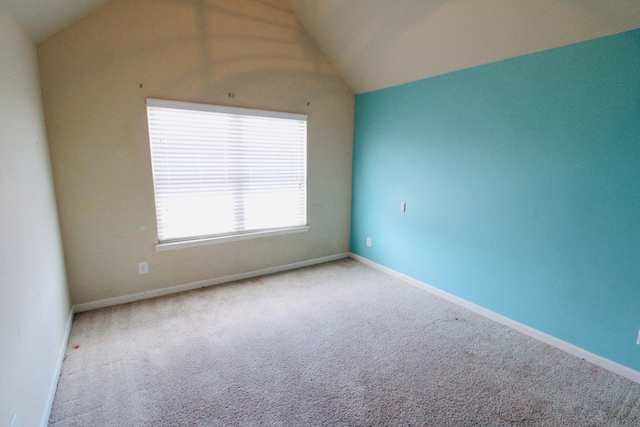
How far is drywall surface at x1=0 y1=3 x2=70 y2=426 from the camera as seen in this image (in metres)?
1.28

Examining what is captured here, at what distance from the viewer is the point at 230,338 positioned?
7.72 feet

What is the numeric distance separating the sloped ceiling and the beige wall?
0.47 meters

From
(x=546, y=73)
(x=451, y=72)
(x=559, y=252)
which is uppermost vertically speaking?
(x=451, y=72)

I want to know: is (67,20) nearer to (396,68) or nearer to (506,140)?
(396,68)

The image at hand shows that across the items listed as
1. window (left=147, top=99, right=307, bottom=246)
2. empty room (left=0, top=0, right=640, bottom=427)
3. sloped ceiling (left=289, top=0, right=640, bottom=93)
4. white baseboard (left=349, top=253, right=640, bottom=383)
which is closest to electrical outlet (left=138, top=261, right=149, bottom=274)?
empty room (left=0, top=0, right=640, bottom=427)

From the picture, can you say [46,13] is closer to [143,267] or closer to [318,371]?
[143,267]

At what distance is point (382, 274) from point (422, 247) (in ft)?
2.27

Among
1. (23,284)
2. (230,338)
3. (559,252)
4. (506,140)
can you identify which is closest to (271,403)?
(230,338)

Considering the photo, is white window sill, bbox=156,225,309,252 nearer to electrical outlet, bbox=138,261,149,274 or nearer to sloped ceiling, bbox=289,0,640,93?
electrical outlet, bbox=138,261,149,274

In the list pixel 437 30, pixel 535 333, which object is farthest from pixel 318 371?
pixel 437 30

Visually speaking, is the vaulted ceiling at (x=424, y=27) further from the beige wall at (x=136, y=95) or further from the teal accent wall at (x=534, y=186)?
the beige wall at (x=136, y=95)

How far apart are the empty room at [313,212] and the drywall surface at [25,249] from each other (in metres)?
0.02

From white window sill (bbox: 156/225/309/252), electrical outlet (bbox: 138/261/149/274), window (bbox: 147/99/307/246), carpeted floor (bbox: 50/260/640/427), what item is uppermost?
window (bbox: 147/99/307/246)

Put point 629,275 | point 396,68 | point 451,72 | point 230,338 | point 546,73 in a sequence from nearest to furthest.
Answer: point 629,275 → point 546,73 → point 230,338 → point 451,72 → point 396,68
